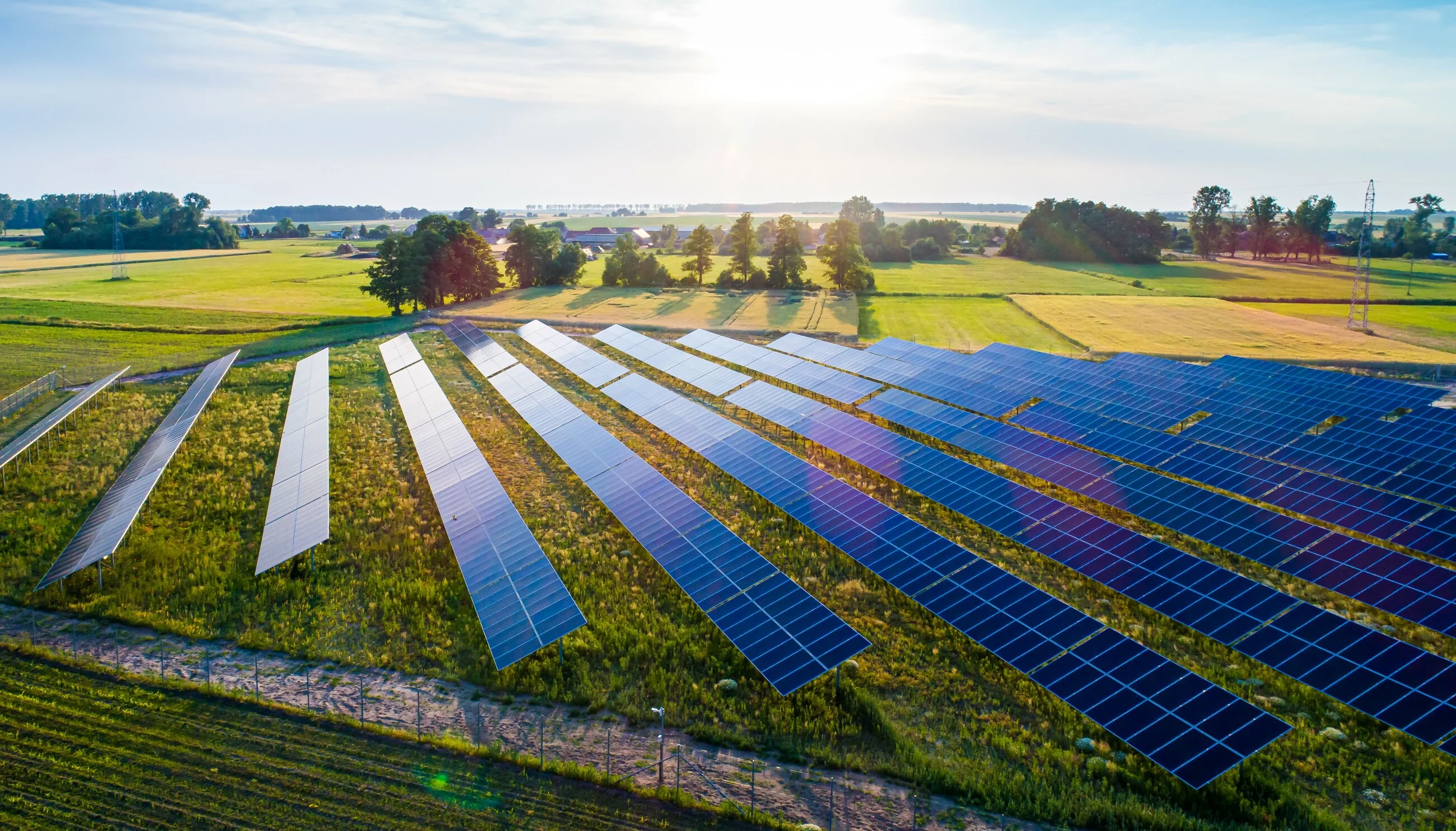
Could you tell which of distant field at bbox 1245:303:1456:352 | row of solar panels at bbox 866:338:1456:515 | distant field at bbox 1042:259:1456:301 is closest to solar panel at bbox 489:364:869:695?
row of solar panels at bbox 866:338:1456:515

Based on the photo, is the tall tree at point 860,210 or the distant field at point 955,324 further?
the tall tree at point 860,210

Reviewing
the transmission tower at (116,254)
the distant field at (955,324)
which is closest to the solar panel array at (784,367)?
the distant field at (955,324)

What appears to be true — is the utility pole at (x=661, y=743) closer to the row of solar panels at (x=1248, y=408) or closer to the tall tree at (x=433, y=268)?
the row of solar panels at (x=1248, y=408)

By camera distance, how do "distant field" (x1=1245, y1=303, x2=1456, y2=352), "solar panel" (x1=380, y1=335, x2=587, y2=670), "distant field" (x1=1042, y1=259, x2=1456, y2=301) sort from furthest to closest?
"distant field" (x1=1042, y1=259, x2=1456, y2=301), "distant field" (x1=1245, y1=303, x2=1456, y2=352), "solar panel" (x1=380, y1=335, x2=587, y2=670)

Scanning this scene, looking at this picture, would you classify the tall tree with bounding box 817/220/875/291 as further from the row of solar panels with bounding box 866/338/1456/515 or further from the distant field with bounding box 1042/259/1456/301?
the row of solar panels with bounding box 866/338/1456/515

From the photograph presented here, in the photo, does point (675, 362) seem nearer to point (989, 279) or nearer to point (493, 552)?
point (493, 552)

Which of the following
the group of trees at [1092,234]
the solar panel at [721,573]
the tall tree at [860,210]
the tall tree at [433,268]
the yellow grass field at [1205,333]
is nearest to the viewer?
the solar panel at [721,573]

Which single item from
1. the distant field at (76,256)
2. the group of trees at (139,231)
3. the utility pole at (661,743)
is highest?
the group of trees at (139,231)

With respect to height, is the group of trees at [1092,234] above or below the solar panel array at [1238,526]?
above
